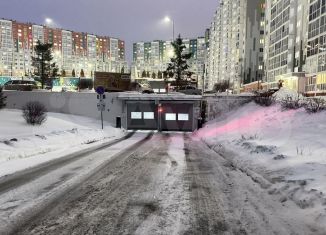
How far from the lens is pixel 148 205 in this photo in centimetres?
680

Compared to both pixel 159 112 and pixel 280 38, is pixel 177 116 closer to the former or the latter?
pixel 159 112

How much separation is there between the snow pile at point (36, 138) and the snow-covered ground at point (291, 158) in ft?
26.6

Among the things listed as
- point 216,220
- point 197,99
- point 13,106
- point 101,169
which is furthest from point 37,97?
point 216,220

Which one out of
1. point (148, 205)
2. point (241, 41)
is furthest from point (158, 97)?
point (241, 41)

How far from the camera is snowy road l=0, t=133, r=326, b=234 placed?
5.57 m

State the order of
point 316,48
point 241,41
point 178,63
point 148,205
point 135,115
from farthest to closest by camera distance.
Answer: point 241,41 → point 178,63 → point 316,48 → point 135,115 → point 148,205

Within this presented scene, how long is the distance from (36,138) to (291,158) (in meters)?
12.6

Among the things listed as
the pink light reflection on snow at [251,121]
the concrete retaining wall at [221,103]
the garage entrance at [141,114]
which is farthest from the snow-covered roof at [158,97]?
the pink light reflection on snow at [251,121]

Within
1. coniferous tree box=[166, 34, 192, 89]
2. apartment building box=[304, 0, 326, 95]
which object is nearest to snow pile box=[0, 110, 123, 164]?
coniferous tree box=[166, 34, 192, 89]

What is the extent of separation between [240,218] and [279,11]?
84.8 m

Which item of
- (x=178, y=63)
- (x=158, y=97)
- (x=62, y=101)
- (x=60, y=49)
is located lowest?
(x=62, y=101)

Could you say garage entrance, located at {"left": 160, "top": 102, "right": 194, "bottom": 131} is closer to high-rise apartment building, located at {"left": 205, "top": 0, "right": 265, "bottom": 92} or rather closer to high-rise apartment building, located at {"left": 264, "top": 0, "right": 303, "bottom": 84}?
high-rise apartment building, located at {"left": 264, "top": 0, "right": 303, "bottom": 84}

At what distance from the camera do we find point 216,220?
594 centimetres

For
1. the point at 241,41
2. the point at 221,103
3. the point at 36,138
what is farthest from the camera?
the point at 241,41
